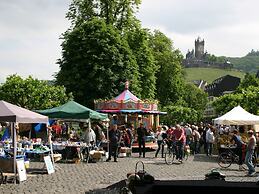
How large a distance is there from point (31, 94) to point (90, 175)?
20.5 meters

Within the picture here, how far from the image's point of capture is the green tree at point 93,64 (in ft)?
137

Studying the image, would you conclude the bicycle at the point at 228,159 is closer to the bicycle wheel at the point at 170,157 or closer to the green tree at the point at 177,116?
the bicycle wheel at the point at 170,157

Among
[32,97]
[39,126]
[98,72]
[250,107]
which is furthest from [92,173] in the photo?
[250,107]

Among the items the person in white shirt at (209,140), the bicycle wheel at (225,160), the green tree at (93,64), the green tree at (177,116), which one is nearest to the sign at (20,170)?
the bicycle wheel at (225,160)

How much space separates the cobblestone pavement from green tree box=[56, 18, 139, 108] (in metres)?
19.9

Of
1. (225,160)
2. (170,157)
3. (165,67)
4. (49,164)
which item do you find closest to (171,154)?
(170,157)

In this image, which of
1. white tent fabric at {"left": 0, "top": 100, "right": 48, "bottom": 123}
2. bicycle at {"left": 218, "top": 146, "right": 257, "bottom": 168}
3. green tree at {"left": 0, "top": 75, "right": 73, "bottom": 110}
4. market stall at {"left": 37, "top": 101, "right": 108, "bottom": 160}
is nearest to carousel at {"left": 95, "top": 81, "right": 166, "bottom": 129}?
green tree at {"left": 0, "top": 75, "right": 73, "bottom": 110}

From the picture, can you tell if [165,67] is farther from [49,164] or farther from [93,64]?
[49,164]

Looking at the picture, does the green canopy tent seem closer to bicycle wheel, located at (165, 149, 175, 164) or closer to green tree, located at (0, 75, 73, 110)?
bicycle wheel, located at (165, 149, 175, 164)

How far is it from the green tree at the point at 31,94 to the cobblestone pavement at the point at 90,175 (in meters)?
15.0

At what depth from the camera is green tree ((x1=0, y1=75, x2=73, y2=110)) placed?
36219 mm

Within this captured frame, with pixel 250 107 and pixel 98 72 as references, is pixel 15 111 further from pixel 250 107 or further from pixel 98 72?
pixel 250 107

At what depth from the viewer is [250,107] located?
5609cm

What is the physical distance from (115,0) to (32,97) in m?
15.5
